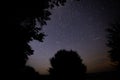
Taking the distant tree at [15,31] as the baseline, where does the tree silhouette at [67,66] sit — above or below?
above

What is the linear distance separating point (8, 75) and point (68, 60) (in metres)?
20.1

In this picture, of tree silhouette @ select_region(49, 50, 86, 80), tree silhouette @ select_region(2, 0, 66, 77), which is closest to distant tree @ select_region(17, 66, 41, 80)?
tree silhouette @ select_region(2, 0, 66, 77)

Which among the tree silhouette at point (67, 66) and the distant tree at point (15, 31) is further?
the tree silhouette at point (67, 66)

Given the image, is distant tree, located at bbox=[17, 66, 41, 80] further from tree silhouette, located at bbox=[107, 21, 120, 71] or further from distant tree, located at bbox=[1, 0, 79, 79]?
tree silhouette, located at bbox=[107, 21, 120, 71]

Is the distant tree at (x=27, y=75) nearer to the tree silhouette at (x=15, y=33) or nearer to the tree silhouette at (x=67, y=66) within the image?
the tree silhouette at (x=15, y=33)

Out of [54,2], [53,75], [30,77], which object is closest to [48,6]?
[54,2]

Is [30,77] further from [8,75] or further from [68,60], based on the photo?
[68,60]

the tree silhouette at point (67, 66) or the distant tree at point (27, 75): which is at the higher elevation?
the tree silhouette at point (67, 66)

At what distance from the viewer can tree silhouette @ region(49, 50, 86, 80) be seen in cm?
2601

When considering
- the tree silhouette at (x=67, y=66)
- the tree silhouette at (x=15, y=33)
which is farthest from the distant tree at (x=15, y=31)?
the tree silhouette at (x=67, y=66)

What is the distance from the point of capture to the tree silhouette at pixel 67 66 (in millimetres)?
26009

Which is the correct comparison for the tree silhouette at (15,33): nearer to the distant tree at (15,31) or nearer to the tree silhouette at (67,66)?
the distant tree at (15,31)

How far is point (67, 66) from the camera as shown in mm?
26516

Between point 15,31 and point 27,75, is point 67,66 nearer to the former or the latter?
point 27,75
